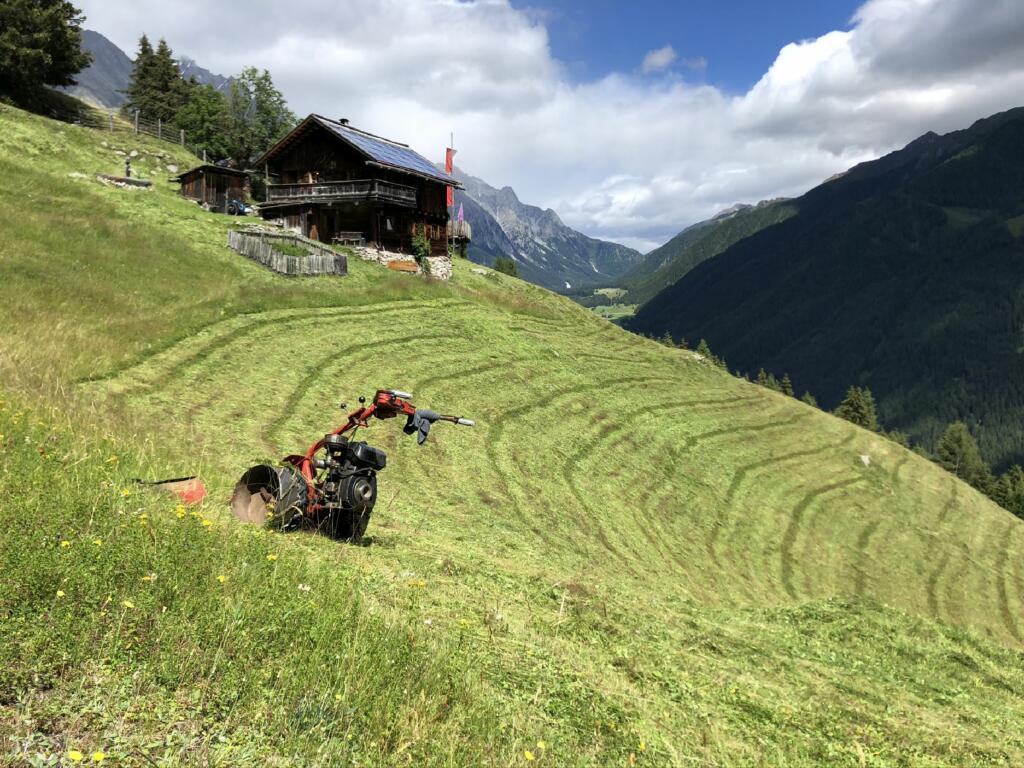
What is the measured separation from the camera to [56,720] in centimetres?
387

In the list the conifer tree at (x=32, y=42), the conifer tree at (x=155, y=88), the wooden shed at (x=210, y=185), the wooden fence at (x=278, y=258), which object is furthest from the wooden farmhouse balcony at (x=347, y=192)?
the conifer tree at (x=155, y=88)

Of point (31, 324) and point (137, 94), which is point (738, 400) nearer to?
point (31, 324)

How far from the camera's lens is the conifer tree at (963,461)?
12725 centimetres

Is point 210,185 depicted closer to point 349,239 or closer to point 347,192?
point 347,192

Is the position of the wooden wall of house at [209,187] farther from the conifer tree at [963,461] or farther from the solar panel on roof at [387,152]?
the conifer tree at [963,461]

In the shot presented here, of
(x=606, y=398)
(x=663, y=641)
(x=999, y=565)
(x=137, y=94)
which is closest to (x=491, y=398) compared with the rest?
(x=606, y=398)

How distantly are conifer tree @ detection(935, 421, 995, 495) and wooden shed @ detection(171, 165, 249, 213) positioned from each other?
497 feet

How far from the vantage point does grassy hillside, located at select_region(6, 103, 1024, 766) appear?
462 centimetres

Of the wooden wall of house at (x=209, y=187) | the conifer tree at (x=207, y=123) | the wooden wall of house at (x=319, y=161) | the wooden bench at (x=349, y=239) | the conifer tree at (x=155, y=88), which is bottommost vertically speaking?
the wooden bench at (x=349, y=239)

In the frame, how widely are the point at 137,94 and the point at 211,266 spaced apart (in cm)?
6859

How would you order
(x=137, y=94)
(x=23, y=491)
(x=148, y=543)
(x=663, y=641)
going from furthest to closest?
(x=137, y=94), (x=663, y=641), (x=23, y=491), (x=148, y=543)

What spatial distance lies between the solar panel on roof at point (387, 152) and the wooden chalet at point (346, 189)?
156 millimetres

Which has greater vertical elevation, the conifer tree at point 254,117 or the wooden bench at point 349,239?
the conifer tree at point 254,117

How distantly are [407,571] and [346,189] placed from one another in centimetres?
4829
